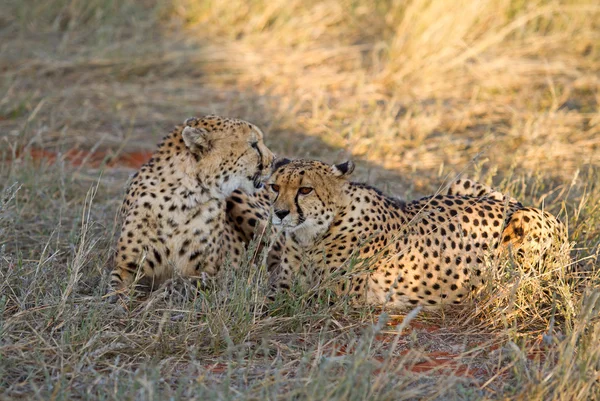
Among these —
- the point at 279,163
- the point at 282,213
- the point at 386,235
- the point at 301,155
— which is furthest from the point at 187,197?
the point at 301,155

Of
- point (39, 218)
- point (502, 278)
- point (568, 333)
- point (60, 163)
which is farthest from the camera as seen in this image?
point (60, 163)

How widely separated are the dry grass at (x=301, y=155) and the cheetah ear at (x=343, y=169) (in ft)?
1.81

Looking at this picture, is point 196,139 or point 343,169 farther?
point 196,139

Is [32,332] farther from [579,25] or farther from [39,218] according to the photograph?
[579,25]

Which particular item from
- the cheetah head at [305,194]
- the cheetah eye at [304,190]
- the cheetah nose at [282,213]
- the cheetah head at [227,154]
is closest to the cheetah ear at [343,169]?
the cheetah head at [305,194]

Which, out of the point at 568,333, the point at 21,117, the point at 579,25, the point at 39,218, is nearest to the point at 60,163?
the point at 39,218

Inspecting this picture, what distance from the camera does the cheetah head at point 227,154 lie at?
14.0 ft

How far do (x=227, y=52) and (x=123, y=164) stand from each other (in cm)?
222

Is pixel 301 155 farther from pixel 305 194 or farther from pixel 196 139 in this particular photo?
pixel 305 194

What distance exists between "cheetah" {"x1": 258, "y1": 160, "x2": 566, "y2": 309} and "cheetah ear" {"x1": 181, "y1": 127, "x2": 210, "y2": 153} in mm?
405

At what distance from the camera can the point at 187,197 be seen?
14.1 ft

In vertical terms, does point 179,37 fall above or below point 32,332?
above

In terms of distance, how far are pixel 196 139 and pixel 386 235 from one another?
3.24ft

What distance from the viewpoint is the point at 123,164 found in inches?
251
